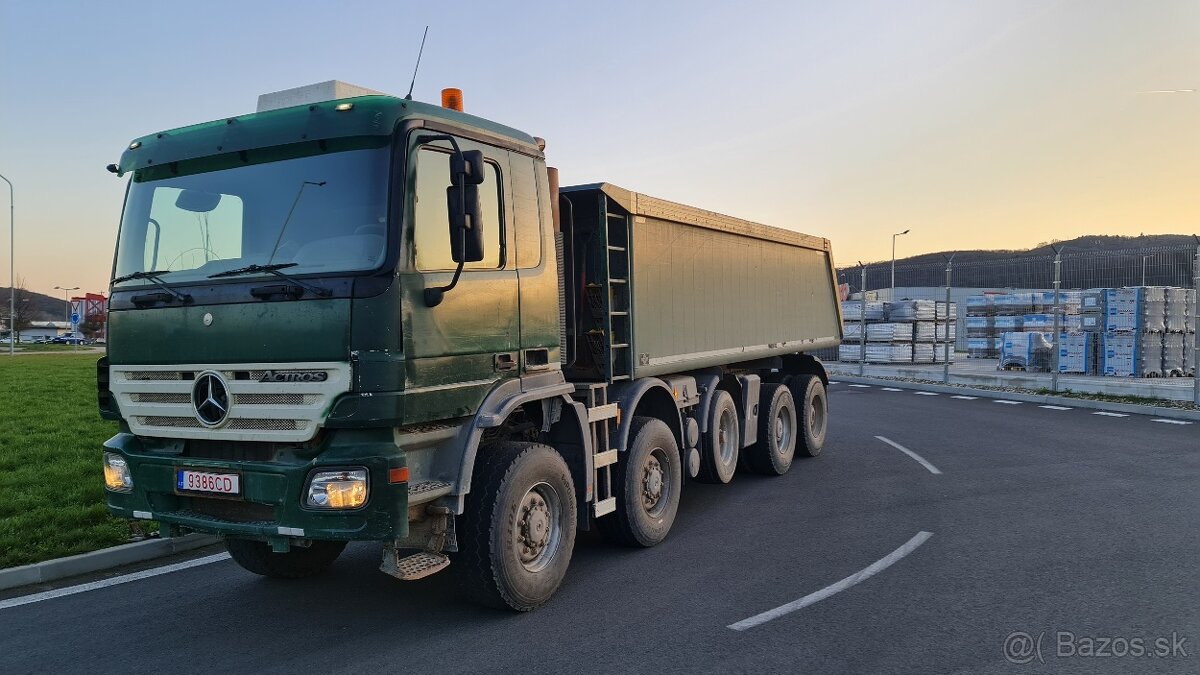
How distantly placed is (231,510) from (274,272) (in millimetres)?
1301

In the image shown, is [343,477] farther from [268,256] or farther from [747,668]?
[747,668]

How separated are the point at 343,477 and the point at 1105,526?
20.3ft

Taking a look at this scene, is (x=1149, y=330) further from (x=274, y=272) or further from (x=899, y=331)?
(x=274, y=272)

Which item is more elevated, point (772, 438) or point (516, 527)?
point (516, 527)

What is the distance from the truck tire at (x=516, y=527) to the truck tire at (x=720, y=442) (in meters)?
3.14

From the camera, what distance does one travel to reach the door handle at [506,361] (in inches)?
200

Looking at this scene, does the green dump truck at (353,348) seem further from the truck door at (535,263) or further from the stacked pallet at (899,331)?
the stacked pallet at (899,331)

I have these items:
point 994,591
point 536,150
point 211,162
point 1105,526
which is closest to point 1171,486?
point 1105,526

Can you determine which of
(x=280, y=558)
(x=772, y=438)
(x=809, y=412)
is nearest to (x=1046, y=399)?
(x=809, y=412)

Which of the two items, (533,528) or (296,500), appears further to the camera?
(533,528)

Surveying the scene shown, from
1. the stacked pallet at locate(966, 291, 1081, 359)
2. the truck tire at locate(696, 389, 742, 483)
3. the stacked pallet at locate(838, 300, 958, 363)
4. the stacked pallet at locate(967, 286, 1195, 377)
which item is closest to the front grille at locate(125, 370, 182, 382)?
the truck tire at locate(696, 389, 742, 483)

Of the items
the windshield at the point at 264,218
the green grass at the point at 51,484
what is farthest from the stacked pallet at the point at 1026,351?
the windshield at the point at 264,218

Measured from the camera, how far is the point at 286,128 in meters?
4.62

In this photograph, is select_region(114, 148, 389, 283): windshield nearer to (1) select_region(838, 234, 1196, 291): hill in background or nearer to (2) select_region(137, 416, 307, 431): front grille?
(2) select_region(137, 416, 307, 431): front grille
